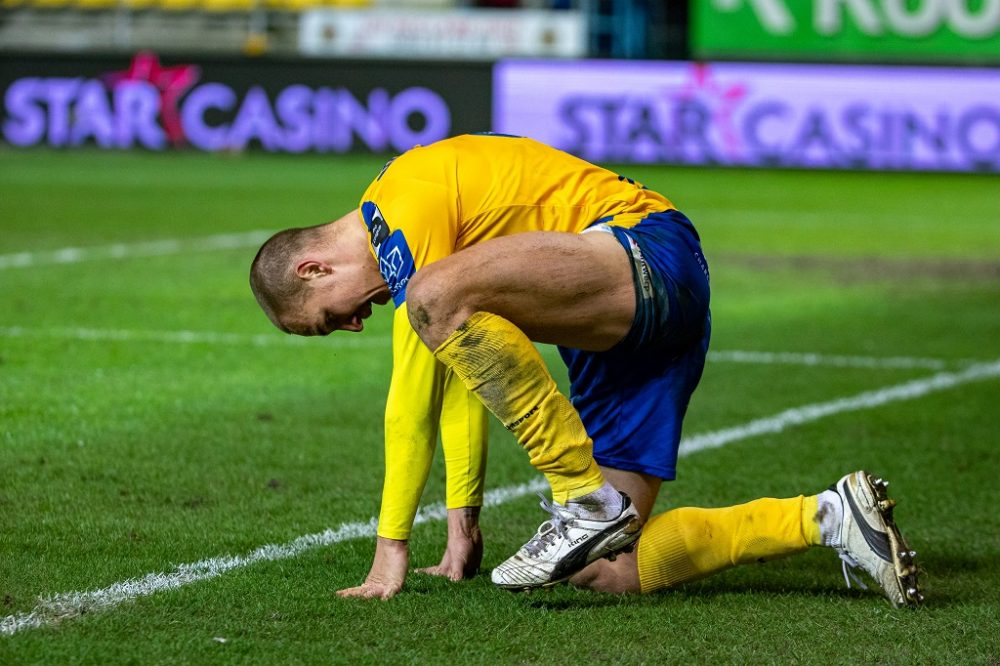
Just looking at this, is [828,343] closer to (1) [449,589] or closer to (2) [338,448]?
(2) [338,448]

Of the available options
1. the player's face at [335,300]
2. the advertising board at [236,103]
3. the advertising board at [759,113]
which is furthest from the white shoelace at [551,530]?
the advertising board at [236,103]

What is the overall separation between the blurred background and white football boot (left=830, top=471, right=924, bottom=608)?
1940cm

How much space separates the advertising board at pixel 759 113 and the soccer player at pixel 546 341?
19205 millimetres

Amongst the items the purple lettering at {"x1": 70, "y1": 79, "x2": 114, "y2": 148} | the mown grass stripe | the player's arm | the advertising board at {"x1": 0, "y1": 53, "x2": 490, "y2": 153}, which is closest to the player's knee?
the player's arm

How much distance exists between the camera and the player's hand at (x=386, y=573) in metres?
3.70

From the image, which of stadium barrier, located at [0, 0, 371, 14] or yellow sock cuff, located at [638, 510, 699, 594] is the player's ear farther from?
stadium barrier, located at [0, 0, 371, 14]

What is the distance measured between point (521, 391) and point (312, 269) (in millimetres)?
625

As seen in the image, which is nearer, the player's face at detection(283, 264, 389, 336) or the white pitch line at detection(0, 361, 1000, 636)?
the white pitch line at detection(0, 361, 1000, 636)

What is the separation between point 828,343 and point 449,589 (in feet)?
16.0

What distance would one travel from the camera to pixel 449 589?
3.82 metres

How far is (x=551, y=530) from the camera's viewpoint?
3547 millimetres

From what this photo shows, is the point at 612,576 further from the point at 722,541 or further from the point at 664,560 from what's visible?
the point at 722,541

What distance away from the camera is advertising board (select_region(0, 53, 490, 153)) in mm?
23781

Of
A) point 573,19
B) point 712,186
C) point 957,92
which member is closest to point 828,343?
point 712,186
